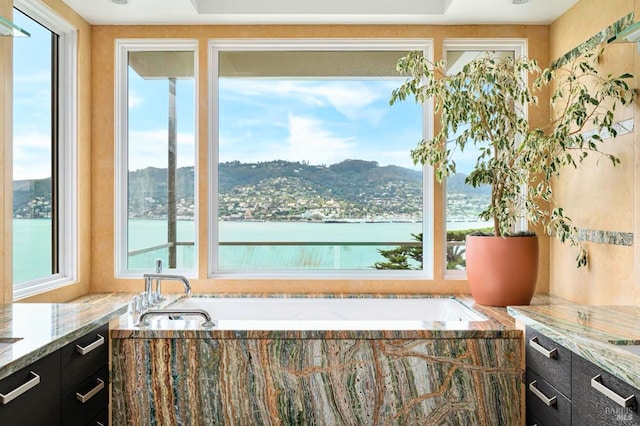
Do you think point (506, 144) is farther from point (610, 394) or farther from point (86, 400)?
point (86, 400)

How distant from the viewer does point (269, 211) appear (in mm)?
3410

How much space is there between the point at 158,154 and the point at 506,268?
7.53 feet

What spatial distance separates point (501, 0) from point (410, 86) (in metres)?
0.73

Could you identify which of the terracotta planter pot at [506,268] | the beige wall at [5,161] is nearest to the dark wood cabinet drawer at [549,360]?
the terracotta planter pot at [506,268]

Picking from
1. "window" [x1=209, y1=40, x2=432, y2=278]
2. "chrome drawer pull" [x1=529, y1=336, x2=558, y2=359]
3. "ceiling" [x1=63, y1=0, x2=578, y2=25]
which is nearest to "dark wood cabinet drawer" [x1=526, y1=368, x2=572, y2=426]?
"chrome drawer pull" [x1=529, y1=336, x2=558, y2=359]

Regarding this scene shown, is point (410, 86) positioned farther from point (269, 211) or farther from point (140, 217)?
point (140, 217)

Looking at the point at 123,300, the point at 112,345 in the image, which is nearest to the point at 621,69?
the point at 112,345

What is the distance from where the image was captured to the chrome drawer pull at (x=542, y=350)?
1.92 meters

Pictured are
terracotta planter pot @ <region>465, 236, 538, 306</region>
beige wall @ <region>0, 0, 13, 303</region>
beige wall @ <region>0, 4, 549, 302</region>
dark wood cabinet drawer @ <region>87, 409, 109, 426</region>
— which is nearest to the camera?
dark wood cabinet drawer @ <region>87, 409, 109, 426</region>

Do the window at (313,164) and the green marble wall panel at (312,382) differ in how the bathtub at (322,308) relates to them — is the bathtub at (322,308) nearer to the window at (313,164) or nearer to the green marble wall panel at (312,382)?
the window at (313,164)

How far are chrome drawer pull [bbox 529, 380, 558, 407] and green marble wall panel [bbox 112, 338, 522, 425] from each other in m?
0.17

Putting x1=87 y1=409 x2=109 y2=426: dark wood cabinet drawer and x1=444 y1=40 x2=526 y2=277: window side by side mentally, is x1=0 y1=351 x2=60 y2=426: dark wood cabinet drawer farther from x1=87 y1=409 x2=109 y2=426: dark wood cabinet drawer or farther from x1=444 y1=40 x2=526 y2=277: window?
x1=444 y1=40 x2=526 y2=277: window

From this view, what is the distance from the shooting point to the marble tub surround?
2.29m

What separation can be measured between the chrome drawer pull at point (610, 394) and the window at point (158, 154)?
2460 millimetres
